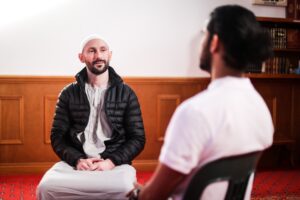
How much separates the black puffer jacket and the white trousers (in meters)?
0.19

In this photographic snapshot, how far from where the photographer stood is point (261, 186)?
395cm

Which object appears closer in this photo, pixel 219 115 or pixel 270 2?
pixel 219 115

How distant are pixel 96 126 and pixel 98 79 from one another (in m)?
0.30

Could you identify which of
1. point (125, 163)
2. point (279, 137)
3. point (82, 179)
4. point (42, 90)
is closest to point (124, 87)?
point (125, 163)

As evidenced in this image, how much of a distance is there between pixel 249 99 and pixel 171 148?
0.26m

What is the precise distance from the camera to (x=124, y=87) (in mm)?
2484

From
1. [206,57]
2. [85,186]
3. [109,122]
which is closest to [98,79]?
[109,122]

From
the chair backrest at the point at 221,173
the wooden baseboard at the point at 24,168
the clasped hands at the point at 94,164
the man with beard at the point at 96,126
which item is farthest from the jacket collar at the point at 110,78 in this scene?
the wooden baseboard at the point at 24,168

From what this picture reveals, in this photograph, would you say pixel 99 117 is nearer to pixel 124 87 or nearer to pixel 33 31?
pixel 124 87

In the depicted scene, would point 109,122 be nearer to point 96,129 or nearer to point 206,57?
point 96,129

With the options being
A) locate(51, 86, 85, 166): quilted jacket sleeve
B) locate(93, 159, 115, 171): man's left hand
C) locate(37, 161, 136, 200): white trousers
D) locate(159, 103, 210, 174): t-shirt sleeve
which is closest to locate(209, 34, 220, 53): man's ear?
locate(159, 103, 210, 174): t-shirt sleeve

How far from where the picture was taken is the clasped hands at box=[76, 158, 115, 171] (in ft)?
7.23

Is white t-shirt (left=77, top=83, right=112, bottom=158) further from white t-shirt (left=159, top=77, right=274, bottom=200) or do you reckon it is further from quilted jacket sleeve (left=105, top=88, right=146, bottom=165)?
white t-shirt (left=159, top=77, right=274, bottom=200)

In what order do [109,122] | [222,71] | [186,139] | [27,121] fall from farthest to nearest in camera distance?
[27,121] → [109,122] → [222,71] → [186,139]
